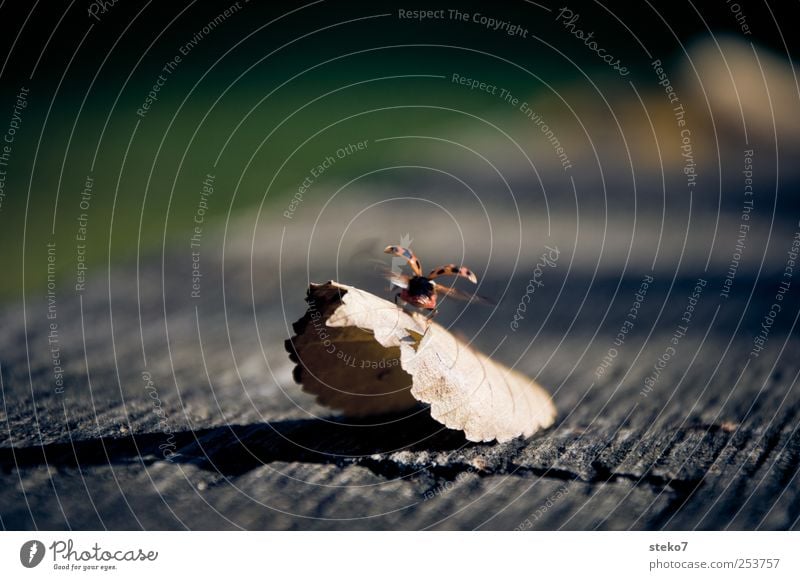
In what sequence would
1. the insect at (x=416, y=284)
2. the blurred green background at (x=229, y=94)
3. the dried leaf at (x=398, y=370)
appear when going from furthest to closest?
the blurred green background at (x=229, y=94) < the insect at (x=416, y=284) < the dried leaf at (x=398, y=370)

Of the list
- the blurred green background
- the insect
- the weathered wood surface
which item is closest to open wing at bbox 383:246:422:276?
the insect

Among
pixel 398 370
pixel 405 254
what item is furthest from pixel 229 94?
pixel 398 370

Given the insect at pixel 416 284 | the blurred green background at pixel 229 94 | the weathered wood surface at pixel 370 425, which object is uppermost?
the blurred green background at pixel 229 94

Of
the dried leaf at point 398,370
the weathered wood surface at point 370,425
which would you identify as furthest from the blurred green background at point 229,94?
the dried leaf at point 398,370

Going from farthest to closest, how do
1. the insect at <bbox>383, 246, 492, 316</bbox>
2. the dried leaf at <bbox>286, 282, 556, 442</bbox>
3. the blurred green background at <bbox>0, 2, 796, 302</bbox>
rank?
the blurred green background at <bbox>0, 2, 796, 302</bbox> → the insect at <bbox>383, 246, 492, 316</bbox> → the dried leaf at <bbox>286, 282, 556, 442</bbox>

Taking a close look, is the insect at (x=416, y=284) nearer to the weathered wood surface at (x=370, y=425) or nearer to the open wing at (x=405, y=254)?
the open wing at (x=405, y=254)

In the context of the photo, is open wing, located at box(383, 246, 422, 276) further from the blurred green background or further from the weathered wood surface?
the blurred green background
